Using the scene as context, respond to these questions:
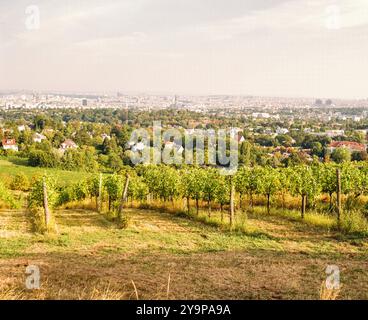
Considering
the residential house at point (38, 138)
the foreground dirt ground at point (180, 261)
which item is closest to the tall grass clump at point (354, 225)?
the foreground dirt ground at point (180, 261)

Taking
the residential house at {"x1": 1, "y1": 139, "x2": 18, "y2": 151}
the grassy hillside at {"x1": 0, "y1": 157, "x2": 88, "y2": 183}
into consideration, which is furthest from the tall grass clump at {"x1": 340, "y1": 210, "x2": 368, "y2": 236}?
the residential house at {"x1": 1, "y1": 139, "x2": 18, "y2": 151}

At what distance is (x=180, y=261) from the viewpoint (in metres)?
8.30

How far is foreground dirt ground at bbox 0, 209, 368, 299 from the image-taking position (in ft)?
19.8

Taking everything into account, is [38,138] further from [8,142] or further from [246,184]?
[246,184]

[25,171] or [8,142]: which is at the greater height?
[8,142]

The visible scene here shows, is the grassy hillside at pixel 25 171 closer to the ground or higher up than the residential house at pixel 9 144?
closer to the ground

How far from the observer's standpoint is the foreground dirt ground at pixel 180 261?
603 cm

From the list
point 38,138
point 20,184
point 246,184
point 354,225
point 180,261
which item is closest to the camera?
point 180,261

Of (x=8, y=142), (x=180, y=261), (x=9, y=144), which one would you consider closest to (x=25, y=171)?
(x=9, y=144)

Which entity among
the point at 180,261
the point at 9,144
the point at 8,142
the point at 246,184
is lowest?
the point at 9,144

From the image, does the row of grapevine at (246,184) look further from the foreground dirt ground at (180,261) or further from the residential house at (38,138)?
the residential house at (38,138)

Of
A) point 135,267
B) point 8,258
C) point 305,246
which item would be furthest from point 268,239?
point 8,258

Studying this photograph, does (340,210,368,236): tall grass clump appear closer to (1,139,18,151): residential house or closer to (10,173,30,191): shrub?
(10,173,30,191): shrub

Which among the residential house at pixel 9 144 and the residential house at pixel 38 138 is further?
the residential house at pixel 38 138
